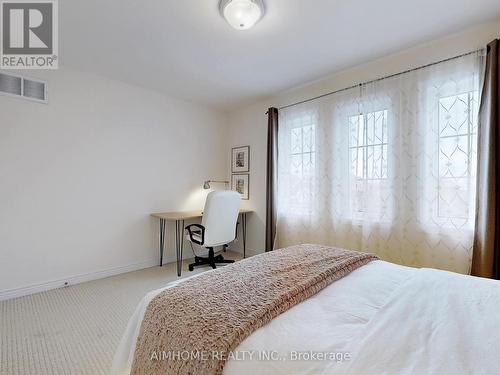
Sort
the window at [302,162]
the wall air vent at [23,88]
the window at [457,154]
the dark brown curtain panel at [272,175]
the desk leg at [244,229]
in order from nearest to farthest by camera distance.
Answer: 1. the window at [457,154]
2. the wall air vent at [23,88]
3. the window at [302,162]
4. the dark brown curtain panel at [272,175]
5. the desk leg at [244,229]

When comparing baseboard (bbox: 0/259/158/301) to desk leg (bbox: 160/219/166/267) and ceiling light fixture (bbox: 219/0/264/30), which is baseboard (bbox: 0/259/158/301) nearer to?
desk leg (bbox: 160/219/166/267)

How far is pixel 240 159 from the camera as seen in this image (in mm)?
4176

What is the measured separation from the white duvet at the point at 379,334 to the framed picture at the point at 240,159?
304 centimetres

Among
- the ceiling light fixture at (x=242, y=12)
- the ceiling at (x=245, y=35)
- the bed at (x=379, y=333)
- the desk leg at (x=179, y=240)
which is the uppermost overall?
the ceiling at (x=245, y=35)

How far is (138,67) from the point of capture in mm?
2781

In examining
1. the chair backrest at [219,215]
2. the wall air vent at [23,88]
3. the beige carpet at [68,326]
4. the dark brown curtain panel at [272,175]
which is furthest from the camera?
the dark brown curtain panel at [272,175]

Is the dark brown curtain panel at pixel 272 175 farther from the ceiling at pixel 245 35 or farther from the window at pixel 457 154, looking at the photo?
the window at pixel 457 154

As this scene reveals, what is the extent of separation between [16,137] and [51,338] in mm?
1968

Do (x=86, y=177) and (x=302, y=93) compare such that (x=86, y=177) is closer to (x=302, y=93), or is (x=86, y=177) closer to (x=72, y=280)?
(x=72, y=280)

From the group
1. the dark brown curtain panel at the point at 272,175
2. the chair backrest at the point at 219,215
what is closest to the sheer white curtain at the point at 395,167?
the dark brown curtain panel at the point at 272,175

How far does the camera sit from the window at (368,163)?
2.53 metres

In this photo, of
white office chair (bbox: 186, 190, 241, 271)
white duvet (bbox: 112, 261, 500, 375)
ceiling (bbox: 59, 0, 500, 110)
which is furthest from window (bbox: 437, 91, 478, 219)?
white office chair (bbox: 186, 190, 241, 271)

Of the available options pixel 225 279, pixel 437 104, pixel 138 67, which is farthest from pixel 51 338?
pixel 437 104

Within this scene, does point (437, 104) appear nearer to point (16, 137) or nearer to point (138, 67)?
point (138, 67)
